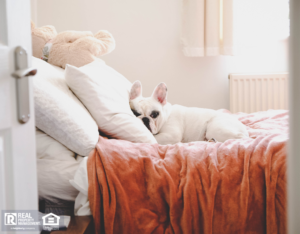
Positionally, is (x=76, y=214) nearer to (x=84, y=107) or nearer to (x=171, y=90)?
(x=84, y=107)

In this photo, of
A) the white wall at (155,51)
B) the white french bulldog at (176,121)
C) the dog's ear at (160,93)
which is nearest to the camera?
the white french bulldog at (176,121)

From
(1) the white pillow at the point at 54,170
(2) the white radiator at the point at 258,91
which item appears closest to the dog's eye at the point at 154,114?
(1) the white pillow at the point at 54,170

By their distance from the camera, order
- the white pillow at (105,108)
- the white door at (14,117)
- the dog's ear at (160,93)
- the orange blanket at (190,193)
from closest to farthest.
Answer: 1. the white door at (14,117)
2. the orange blanket at (190,193)
3. the white pillow at (105,108)
4. the dog's ear at (160,93)

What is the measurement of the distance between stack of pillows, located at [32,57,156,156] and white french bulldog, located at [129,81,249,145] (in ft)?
0.47

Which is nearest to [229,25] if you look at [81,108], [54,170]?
[81,108]

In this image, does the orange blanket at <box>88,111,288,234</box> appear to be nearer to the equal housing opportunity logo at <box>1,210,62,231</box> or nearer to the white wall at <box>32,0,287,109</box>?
the equal housing opportunity logo at <box>1,210,62,231</box>

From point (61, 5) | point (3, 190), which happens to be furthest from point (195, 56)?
point (3, 190)

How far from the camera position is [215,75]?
9.87ft

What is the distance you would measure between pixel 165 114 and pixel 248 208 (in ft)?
2.97

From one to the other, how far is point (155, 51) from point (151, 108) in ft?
5.09

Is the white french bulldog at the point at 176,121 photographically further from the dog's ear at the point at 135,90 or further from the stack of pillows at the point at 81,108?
the stack of pillows at the point at 81,108

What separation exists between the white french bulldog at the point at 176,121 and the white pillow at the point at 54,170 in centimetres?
65

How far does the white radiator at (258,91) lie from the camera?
283 centimetres

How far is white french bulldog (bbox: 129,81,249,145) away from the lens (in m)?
1.58
